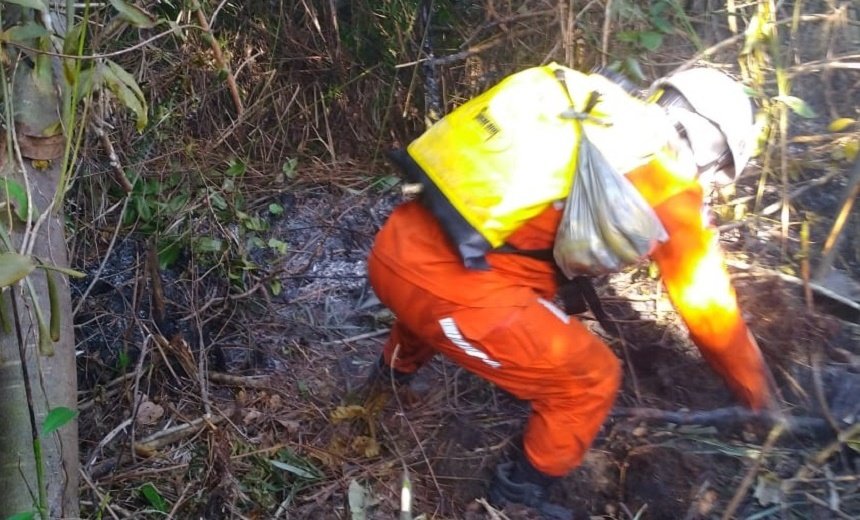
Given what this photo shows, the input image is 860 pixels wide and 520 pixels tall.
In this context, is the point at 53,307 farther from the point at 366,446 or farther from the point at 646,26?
the point at 646,26

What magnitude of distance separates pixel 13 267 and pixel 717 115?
1.96 metres

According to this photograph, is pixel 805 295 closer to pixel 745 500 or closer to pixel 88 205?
pixel 745 500

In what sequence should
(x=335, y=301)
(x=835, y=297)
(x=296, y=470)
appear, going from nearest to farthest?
(x=296, y=470), (x=835, y=297), (x=335, y=301)

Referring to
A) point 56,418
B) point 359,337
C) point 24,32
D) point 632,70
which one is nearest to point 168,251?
point 359,337

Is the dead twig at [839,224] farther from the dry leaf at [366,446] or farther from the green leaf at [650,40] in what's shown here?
the dry leaf at [366,446]

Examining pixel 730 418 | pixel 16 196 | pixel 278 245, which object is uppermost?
pixel 16 196

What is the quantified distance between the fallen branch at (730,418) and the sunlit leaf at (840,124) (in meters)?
1.54

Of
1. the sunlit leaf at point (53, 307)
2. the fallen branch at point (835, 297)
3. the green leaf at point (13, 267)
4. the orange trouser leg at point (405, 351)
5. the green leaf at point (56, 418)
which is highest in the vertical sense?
the green leaf at point (13, 267)

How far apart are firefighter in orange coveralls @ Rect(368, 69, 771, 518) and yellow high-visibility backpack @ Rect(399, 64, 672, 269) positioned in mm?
36

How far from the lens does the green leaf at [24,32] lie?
195 centimetres

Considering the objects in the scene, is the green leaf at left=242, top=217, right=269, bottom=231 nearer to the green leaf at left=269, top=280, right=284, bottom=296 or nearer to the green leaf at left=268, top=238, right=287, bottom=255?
the green leaf at left=268, top=238, right=287, bottom=255

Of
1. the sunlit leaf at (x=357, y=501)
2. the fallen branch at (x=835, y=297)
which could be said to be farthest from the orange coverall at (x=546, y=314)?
the fallen branch at (x=835, y=297)

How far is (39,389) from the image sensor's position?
7.29ft

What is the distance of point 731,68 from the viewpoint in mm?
4078
